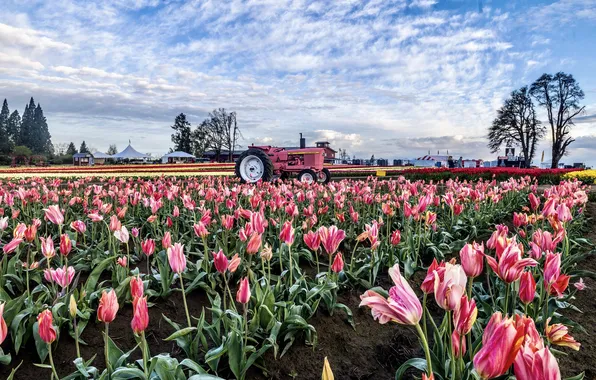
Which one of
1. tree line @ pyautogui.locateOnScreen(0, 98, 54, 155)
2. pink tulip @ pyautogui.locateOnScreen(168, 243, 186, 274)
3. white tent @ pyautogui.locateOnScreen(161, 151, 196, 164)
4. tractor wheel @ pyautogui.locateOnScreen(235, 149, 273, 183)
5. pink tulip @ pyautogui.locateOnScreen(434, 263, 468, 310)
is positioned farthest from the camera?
tree line @ pyautogui.locateOnScreen(0, 98, 54, 155)

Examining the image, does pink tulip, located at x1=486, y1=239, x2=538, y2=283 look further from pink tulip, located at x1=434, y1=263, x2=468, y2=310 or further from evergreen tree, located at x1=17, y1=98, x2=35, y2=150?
evergreen tree, located at x1=17, y1=98, x2=35, y2=150

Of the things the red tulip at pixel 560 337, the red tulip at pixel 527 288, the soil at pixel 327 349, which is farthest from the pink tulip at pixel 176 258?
the red tulip at pixel 560 337

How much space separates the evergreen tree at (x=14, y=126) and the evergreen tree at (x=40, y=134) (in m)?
2.81

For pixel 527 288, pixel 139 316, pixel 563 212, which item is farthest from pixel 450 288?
pixel 563 212

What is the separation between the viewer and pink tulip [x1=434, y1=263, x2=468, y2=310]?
1197mm

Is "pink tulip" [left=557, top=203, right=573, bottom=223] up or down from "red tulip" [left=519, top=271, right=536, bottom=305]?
up

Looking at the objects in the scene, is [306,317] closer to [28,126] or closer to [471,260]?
[471,260]

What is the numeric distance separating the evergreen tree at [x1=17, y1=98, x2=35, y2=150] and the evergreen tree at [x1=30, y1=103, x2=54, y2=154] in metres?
0.31

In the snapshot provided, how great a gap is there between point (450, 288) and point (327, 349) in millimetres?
1333

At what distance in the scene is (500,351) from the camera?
93 cm

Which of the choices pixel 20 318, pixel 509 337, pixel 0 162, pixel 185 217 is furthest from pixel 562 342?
pixel 0 162

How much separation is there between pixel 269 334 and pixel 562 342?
136 cm

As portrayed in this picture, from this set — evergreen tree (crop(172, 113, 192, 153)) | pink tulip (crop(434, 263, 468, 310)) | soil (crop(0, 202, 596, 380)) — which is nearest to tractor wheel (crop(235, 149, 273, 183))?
soil (crop(0, 202, 596, 380))

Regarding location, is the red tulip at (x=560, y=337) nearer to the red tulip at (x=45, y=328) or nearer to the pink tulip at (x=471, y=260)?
the pink tulip at (x=471, y=260)
